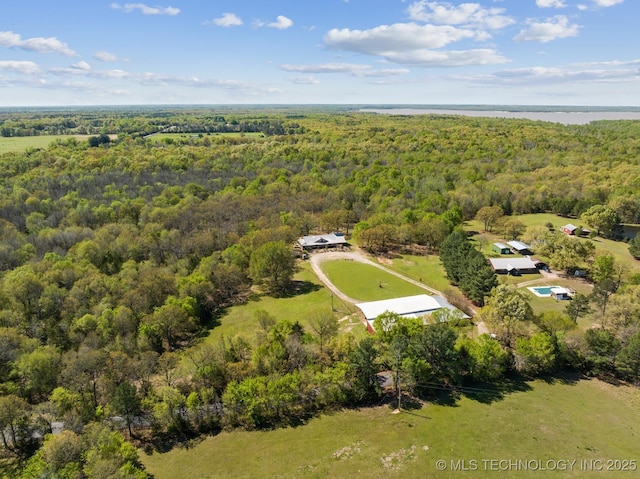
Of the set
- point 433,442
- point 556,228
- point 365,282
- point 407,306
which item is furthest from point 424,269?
point 556,228

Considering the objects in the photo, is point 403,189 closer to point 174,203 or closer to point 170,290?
point 174,203

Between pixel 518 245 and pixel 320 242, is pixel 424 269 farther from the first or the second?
pixel 320 242

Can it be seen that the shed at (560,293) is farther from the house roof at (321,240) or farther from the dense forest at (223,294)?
the house roof at (321,240)

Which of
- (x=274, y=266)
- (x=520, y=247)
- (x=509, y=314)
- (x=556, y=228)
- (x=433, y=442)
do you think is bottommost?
(x=433, y=442)

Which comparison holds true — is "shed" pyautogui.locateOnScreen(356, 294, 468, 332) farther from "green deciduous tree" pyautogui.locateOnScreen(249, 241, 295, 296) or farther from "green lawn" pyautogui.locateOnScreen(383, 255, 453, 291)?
"green deciduous tree" pyautogui.locateOnScreen(249, 241, 295, 296)

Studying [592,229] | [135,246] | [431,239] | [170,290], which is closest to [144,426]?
[170,290]
